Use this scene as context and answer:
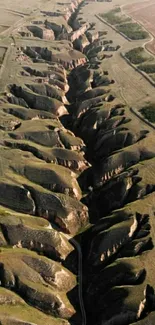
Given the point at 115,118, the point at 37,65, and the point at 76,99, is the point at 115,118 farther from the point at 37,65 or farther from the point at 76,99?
the point at 37,65

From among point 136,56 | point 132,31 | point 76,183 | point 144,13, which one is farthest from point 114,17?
point 76,183

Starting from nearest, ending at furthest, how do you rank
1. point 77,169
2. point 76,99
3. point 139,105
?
point 77,169 < point 139,105 < point 76,99

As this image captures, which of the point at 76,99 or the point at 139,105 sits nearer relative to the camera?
the point at 139,105

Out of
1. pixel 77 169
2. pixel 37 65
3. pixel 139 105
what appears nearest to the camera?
pixel 77 169

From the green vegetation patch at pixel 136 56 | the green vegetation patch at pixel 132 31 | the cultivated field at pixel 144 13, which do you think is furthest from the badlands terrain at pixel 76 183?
the cultivated field at pixel 144 13

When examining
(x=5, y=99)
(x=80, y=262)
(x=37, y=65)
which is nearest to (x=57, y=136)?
(x=5, y=99)

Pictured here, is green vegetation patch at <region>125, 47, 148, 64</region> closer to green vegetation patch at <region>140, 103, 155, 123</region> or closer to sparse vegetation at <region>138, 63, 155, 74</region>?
sparse vegetation at <region>138, 63, 155, 74</region>

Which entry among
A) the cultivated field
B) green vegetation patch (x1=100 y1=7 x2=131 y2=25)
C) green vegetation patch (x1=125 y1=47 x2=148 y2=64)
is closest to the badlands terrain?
green vegetation patch (x1=125 y1=47 x2=148 y2=64)
